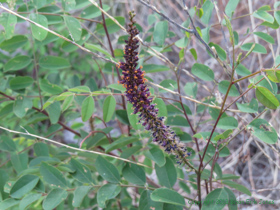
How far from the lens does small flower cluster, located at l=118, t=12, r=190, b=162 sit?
3.11 feet

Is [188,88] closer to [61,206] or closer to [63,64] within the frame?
[63,64]

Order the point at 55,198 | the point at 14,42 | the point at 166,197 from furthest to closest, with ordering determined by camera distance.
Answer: the point at 14,42, the point at 55,198, the point at 166,197

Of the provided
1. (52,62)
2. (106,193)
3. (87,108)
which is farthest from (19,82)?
(106,193)

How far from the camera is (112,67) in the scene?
62.1 inches

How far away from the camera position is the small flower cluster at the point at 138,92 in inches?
37.4

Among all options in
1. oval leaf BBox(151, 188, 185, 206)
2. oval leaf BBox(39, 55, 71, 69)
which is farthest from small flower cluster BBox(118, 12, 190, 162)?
oval leaf BBox(39, 55, 71, 69)

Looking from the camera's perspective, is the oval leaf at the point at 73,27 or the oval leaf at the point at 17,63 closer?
the oval leaf at the point at 73,27

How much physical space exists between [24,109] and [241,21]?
9.65ft

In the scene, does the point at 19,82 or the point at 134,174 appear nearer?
the point at 134,174

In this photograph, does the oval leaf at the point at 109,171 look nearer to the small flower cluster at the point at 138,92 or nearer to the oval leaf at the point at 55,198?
the oval leaf at the point at 55,198

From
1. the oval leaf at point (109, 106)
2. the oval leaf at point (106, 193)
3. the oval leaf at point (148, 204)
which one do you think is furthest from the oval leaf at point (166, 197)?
the oval leaf at point (109, 106)

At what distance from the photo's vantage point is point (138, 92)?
984 mm

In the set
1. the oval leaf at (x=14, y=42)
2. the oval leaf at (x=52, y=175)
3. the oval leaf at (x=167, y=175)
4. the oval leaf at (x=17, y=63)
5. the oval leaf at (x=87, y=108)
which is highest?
the oval leaf at (x=14, y=42)

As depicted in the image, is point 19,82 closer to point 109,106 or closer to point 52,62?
point 52,62
